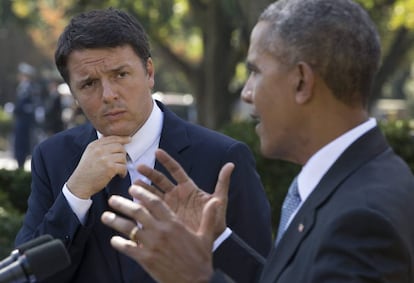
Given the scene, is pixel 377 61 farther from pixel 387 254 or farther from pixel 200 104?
pixel 200 104

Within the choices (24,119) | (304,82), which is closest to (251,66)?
(304,82)

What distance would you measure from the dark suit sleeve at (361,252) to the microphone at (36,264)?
2.16 ft

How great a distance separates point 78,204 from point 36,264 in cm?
103

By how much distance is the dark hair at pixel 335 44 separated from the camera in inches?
94.0

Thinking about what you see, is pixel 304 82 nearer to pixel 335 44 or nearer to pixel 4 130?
pixel 335 44

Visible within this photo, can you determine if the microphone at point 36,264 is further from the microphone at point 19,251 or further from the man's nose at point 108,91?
the man's nose at point 108,91

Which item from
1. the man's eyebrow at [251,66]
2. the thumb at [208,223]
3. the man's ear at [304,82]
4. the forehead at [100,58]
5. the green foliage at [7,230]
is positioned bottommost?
the green foliage at [7,230]

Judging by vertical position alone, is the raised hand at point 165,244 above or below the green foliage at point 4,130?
above

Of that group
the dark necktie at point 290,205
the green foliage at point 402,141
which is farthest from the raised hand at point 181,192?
the green foliage at point 402,141

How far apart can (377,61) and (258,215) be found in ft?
4.10

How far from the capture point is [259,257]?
3.28m

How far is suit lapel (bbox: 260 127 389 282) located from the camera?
2.41m

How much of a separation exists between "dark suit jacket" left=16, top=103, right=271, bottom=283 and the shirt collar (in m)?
0.78

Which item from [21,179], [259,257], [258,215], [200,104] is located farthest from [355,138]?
[200,104]
